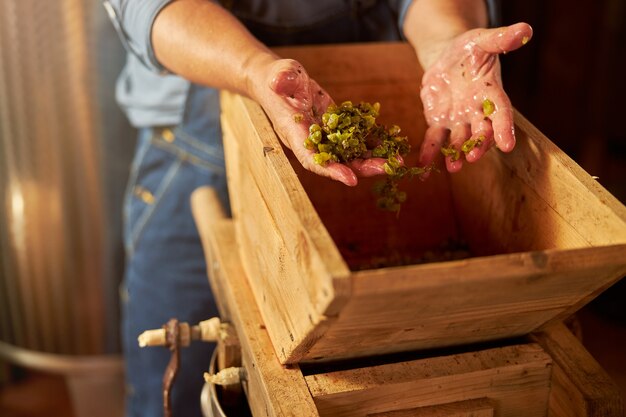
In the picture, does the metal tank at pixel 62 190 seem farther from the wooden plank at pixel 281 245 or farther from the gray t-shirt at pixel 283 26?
the wooden plank at pixel 281 245

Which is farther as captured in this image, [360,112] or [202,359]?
[202,359]

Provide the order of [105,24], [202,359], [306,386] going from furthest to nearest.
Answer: [105,24], [202,359], [306,386]

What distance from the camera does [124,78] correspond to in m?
1.74

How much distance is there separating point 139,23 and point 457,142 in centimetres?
53

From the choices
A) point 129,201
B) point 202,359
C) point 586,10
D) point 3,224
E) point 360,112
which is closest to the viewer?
point 360,112

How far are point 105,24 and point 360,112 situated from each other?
1.14m

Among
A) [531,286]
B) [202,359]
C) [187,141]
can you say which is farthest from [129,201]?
[531,286]

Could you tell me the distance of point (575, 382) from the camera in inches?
40.1

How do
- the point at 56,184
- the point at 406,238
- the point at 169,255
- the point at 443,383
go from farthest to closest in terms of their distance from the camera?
the point at 56,184 → the point at 169,255 → the point at 406,238 → the point at 443,383

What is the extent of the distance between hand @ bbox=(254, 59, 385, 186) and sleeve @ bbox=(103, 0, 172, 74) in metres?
0.28

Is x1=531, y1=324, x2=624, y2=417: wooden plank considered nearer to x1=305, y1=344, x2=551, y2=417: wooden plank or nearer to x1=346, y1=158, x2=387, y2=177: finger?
x1=305, y1=344, x2=551, y2=417: wooden plank

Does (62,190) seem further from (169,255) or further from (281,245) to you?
(281,245)

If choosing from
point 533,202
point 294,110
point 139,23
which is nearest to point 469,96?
point 533,202

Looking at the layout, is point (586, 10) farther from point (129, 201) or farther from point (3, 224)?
point (3, 224)
